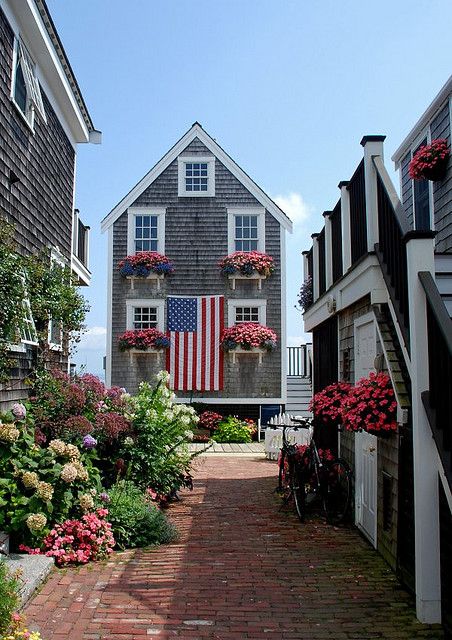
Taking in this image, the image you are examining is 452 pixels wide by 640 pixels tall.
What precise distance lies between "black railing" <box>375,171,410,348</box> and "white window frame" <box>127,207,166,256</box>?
43.6ft

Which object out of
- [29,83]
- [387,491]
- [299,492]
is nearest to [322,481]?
[299,492]

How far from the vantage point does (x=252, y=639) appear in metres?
3.98

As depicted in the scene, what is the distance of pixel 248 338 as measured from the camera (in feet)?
58.5

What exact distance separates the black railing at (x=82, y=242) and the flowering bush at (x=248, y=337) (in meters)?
5.02

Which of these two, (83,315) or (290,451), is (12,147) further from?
(290,451)

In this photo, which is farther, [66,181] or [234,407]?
[234,407]

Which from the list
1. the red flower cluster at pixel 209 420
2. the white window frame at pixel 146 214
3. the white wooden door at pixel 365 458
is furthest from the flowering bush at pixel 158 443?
the white window frame at pixel 146 214

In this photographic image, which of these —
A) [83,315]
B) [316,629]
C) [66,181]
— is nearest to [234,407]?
[66,181]

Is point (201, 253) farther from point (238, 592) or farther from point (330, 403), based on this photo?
point (238, 592)

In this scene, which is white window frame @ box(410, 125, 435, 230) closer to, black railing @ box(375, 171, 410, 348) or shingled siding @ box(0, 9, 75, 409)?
black railing @ box(375, 171, 410, 348)

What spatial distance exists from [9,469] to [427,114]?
26.2 ft

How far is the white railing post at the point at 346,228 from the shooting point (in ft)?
24.1

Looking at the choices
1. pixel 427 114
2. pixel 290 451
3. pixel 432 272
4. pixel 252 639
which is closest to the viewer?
pixel 252 639

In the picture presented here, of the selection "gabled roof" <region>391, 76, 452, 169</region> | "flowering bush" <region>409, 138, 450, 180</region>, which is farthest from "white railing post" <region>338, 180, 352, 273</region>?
"gabled roof" <region>391, 76, 452, 169</region>
